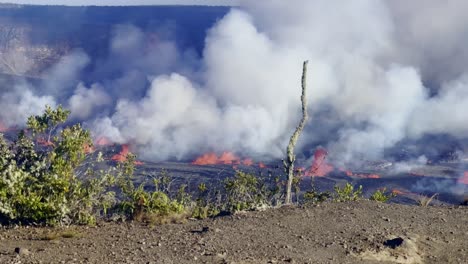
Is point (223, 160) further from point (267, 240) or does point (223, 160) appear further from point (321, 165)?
point (267, 240)

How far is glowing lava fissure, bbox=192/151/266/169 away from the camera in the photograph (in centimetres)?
5547

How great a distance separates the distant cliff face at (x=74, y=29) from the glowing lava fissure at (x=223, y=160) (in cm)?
3597

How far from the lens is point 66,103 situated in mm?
78938

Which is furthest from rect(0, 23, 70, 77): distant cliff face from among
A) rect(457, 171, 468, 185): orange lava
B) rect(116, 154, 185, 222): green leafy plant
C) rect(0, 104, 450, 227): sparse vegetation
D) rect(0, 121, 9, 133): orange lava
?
rect(116, 154, 185, 222): green leafy plant

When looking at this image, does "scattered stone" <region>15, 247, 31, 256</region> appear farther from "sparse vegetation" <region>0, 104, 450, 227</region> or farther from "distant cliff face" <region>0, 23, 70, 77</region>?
"distant cliff face" <region>0, 23, 70, 77</region>

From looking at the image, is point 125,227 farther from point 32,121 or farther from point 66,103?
point 66,103

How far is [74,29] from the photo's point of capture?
11331 cm

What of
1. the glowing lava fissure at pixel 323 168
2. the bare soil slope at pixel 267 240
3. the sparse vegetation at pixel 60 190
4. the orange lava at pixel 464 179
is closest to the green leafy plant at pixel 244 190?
the sparse vegetation at pixel 60 190

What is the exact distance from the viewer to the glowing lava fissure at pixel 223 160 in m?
55.5

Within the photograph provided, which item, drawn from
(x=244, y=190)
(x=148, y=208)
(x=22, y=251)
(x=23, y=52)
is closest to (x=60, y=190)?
(x=148, y=208)

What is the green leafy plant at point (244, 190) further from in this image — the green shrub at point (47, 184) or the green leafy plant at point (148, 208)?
the green shrub at point (47, 184)

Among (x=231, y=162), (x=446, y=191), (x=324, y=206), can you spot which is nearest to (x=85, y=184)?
(x=324, y=206)

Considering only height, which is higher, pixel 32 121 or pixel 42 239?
pixel 32 121

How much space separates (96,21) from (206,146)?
67.5 metres
